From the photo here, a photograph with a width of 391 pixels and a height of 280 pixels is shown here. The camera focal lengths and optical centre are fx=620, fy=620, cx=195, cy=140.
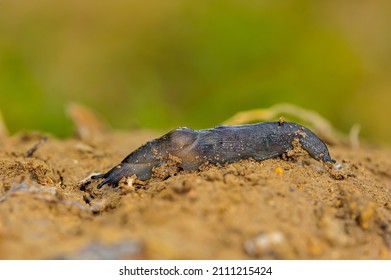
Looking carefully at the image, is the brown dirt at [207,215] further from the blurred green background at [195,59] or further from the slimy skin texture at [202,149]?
the blurred green background at [195,59]

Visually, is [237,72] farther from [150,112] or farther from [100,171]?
[100,171]

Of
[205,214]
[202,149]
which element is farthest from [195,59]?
[205,214]

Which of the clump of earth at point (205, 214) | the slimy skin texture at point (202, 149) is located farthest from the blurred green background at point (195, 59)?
the clump of earth at point (205, 214)

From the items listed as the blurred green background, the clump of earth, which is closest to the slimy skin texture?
the clump of earth

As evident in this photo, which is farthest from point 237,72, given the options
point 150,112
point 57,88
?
point 57,88

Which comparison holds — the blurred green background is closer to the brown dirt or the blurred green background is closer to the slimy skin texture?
the slimy skin texture

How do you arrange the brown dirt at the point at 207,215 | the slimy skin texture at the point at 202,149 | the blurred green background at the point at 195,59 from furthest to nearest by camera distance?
the blurred green background at the point at 195,59 < the slimy skin texture at the point at 202,149 < the brown dirt at the point at 207,215
